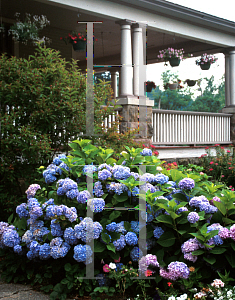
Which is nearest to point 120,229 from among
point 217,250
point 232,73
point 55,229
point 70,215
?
point 70,215

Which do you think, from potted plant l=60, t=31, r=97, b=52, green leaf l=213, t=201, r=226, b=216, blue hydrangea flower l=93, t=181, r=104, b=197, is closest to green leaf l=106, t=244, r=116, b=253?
blue hydrangea flower l=93, t=181, r=104, b=197

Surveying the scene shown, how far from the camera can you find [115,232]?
2568 mm

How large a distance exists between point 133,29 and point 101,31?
2.37 m

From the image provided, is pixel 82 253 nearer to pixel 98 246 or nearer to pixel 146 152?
pixel 98 246

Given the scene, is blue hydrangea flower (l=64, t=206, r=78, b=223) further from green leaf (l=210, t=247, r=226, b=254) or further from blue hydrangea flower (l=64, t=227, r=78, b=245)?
green leaf (l=210, t=247, r=226, b=254)

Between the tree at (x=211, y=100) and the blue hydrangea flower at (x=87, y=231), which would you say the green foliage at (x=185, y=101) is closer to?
the tree at (x=211, y=100)

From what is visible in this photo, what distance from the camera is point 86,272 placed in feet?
8.16

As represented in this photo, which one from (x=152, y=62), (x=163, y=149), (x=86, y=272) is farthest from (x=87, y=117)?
(x=152, y=62)

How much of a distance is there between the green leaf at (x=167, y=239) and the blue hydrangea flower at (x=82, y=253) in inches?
20.1

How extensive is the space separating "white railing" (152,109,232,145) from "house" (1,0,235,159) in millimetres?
120

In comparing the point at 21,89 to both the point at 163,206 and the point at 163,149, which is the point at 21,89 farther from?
the point at 163,149

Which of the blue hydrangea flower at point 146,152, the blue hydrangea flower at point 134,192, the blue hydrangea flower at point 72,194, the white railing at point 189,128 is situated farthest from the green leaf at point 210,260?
the white railing at point 189,128

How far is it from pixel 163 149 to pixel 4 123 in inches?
174

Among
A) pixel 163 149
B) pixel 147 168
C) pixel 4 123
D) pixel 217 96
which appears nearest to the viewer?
pixel 147 168
